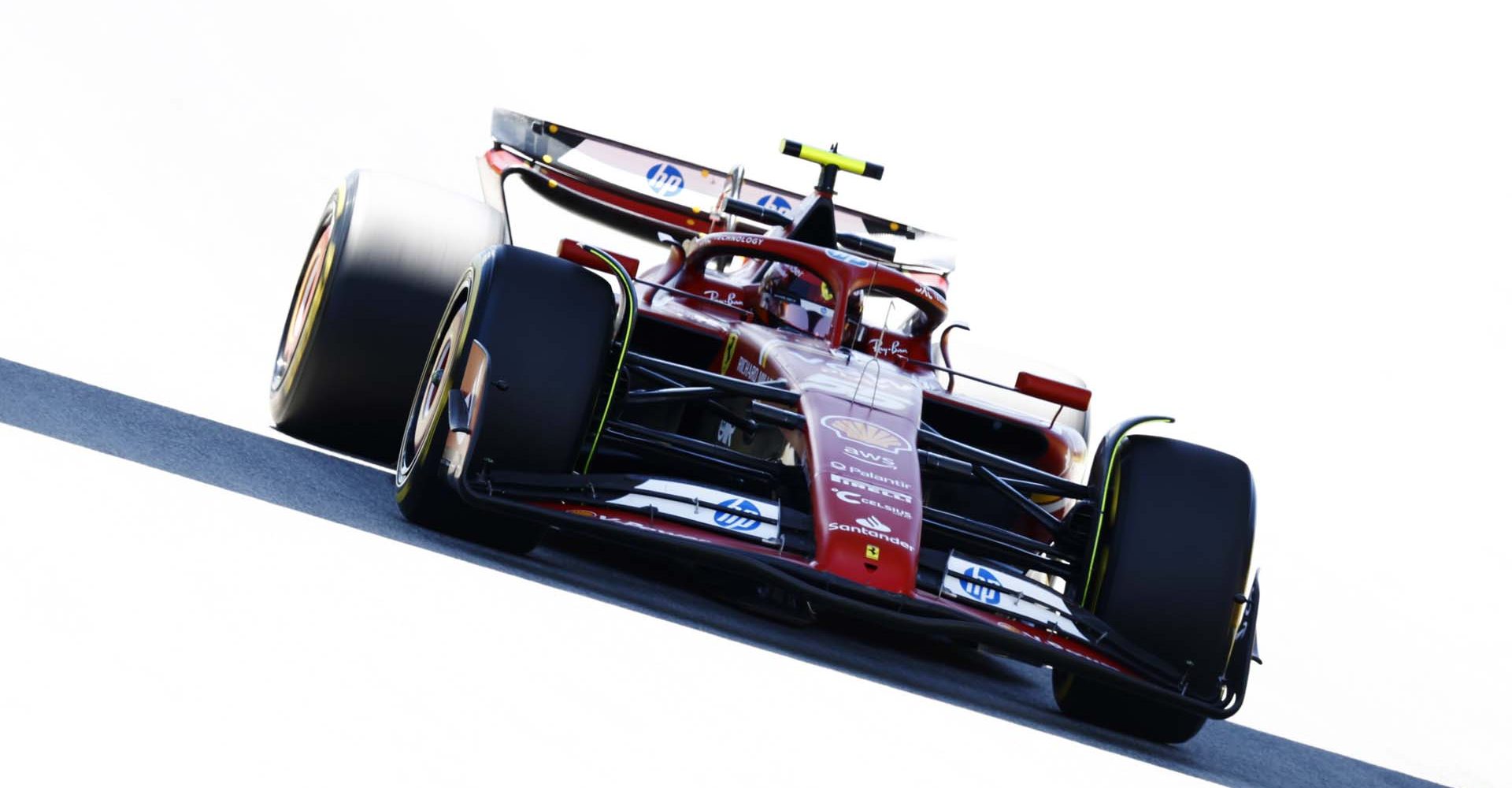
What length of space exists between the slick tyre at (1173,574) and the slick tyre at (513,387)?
1710mm

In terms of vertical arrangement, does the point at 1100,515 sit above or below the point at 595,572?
above

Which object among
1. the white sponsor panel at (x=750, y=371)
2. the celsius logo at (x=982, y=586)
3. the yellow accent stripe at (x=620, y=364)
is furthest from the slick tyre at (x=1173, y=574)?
the yellow accent stripe at (x=620, y=364)

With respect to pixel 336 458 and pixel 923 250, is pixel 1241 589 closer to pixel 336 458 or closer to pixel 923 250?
pixel 336 458

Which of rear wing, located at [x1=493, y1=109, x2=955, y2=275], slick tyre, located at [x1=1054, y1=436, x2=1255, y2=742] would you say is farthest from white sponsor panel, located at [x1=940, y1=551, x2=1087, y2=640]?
rear wing, located at [x1=493, y1=109, x2=955, y2=275]

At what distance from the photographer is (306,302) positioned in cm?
736

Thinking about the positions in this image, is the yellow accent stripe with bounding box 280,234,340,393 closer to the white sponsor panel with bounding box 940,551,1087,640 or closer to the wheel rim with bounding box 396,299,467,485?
the wheel rim with bounding box 396,299,467,485

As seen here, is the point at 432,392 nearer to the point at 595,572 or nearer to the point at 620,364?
the point at 620,364

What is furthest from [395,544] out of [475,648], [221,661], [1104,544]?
[1104,544]

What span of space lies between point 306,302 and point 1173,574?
13.2 feet

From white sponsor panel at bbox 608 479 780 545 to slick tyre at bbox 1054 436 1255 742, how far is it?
1.14 meters

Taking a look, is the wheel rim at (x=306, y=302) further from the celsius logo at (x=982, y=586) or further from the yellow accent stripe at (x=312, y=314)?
the celsius logo at (x=982, y=586)

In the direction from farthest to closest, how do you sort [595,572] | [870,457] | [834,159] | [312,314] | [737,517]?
[834,159] → [312,314] → [595,572] → [870,457] → [737,517]

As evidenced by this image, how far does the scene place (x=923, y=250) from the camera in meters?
10.4

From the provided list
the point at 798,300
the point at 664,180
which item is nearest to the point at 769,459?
the point at 798,300
